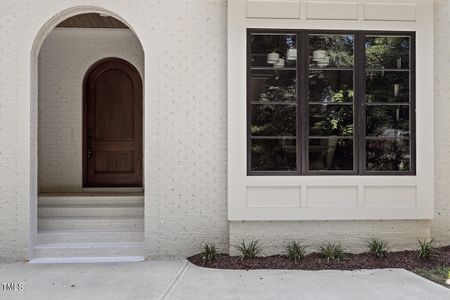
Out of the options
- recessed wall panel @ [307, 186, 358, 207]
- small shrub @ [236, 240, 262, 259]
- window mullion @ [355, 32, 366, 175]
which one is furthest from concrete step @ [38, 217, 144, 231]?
window mullion @ [355, 32, 366, 175]

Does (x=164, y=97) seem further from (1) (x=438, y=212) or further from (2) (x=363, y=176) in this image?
(1) (x=438, y=212)

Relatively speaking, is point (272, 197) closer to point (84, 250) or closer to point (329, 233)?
point (329, 233)

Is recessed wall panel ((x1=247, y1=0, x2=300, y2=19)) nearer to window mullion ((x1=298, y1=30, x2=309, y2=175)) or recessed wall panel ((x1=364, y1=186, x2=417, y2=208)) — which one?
window mullion ((x1=298, y1=30, x2=309, y2=175))

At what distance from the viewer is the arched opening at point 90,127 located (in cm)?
742

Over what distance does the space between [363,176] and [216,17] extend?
3.31 meters

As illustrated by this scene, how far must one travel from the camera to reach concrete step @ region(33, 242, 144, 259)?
6715mm

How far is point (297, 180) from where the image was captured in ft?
22.0

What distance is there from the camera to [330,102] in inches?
270

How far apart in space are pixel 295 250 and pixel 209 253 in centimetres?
127

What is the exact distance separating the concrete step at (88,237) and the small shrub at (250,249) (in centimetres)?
159

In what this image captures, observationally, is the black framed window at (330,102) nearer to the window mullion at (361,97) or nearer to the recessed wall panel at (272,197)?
the window mullion at (361,97)

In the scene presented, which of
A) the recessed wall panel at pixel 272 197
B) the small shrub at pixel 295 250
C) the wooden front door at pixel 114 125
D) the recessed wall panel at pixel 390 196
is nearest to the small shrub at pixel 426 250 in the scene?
the recessed wall panel at pixel 390 196

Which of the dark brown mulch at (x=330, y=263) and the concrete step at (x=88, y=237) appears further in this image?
the concrete step at (x=88, y=237)

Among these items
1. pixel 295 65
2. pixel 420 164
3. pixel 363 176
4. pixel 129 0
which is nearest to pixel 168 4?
pixel 129 0
